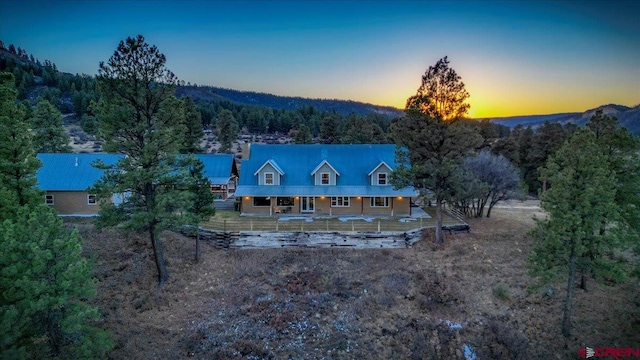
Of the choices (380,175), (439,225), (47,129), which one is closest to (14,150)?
(380,175)

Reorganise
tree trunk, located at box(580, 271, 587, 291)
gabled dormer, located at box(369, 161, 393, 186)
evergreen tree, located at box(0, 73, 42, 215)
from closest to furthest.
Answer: evergreen tree, located at box(0, 73, 42, 215)
tree trunk, located at box(580, 271, 587, 291)
gabled dormer, located at box(369, 161, 393, 186)

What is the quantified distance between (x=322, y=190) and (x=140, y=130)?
17.1m

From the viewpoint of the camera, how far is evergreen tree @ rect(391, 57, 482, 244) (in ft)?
75.0

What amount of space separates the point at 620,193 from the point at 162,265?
26.5 m

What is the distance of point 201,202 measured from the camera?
850 inches

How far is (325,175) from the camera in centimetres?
3161

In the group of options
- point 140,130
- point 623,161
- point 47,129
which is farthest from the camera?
point 47,129

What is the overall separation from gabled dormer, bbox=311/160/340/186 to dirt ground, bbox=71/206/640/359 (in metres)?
8.92

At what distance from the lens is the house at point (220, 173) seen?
37.4 m

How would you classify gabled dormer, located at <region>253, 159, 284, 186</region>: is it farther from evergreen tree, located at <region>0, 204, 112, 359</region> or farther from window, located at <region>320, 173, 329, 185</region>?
evergreen tree, located at <region>0, 204, 112, 359</region>

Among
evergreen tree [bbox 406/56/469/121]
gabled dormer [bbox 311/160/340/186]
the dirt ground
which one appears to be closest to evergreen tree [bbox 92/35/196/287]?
the dirt ground

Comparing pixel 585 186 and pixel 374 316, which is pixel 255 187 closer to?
pixel 374 316

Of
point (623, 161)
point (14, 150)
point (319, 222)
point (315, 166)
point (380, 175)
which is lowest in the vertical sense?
point (319, 222)

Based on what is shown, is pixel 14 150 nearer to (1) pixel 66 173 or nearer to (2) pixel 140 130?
(2) pixel 140 130
